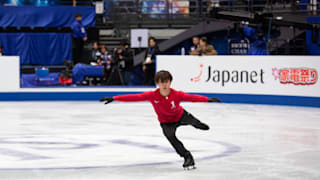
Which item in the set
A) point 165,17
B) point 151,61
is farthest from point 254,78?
point 165,17

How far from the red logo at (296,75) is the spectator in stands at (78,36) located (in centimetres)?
812

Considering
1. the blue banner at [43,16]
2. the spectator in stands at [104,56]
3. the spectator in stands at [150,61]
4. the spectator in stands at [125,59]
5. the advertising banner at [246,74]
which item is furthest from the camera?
the blue banner at [43,16]

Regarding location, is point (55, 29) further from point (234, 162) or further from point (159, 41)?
point (234, 162)

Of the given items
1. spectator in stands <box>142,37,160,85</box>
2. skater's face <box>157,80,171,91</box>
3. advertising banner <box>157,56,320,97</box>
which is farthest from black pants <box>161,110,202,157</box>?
spectator in stands <box>142,37,160,85</box>

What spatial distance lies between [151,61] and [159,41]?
5.03m

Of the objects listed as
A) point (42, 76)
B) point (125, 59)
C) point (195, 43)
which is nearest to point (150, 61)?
point (125, 59)

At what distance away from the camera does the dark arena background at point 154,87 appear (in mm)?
6828

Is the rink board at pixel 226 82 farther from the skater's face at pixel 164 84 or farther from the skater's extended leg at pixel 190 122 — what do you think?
the skater's face at pixel 164 84

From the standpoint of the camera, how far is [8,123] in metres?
11.0

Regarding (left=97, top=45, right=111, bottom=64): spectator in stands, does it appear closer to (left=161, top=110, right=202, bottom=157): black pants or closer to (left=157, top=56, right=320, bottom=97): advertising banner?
(left=157, top=56, right=320, bottom=97): advertising banner

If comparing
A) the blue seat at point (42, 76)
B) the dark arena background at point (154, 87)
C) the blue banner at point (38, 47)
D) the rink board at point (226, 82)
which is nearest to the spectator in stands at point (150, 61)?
Result: the dark arena background at point (154, 87)

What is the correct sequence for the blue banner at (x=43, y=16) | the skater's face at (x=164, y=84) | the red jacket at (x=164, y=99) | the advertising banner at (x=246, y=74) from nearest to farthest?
the skater's face at (x=164, y=84), the red jacket at (x=164, y=99), the advertising banner at (x=246, y=74), the blue banner at (x=43, y=16)

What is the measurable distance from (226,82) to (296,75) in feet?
6.07

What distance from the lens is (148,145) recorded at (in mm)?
8195
